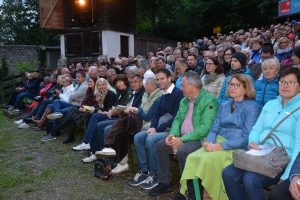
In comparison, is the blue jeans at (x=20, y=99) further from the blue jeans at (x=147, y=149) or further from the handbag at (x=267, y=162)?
the handbag at (x=267, y=162)

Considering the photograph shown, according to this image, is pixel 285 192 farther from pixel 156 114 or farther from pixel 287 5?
pixel 287 5

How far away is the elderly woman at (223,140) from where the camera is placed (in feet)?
11.9

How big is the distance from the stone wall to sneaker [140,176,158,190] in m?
22.5

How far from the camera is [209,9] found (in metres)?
26.2

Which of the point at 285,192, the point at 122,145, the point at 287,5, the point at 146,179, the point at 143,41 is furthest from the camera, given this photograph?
the point at 143,41

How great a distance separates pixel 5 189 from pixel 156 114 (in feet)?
7.70

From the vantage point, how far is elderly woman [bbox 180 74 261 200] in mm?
3617

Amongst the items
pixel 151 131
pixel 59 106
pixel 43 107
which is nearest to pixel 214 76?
pixel 151 131

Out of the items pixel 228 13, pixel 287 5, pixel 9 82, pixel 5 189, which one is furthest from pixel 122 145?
pixel 228 13

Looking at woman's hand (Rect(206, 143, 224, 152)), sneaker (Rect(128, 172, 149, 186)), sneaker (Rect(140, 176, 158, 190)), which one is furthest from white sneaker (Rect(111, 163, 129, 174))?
woman's hand (Rect(206, 143, 224, 152))

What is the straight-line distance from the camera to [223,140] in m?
3.88

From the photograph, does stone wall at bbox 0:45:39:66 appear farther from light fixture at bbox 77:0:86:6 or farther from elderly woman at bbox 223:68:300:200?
elderly woman at bbox 223:68:300:200

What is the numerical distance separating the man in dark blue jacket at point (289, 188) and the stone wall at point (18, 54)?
24.5 m

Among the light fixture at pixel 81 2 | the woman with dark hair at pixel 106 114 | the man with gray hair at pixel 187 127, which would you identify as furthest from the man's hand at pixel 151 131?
the light fixture at pixel 81 2
